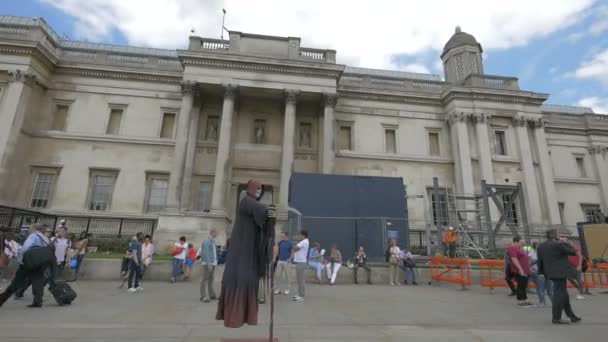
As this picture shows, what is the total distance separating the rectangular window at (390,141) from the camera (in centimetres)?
2450

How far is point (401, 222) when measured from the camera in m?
14.5

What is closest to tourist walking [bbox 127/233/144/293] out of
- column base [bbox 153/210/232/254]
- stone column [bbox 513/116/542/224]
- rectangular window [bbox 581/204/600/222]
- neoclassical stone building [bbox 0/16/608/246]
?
column base [bbox 153/210/232/254]

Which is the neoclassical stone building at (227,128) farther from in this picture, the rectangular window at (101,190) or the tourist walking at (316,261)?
the tourist walking at (316,261)

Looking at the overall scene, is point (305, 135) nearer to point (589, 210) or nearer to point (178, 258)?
point (178, 258)

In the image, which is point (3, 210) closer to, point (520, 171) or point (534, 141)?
point (520, 171)

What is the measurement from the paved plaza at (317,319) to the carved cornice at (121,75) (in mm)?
17355

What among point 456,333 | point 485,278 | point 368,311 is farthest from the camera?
point 485,278

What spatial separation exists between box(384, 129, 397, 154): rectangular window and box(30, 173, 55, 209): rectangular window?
22.2 meters

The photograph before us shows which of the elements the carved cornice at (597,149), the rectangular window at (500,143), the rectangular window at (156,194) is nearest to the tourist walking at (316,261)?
the rectangular window at (156,194)

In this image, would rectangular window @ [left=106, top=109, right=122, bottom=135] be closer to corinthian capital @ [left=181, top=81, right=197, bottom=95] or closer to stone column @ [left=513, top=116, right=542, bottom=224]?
corinthian capital @ [left=181, top=81, right=197, bottom=95]

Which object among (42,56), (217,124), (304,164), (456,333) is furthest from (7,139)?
(456,333)

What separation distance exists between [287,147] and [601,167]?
26.8 meters

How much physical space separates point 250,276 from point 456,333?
328cm

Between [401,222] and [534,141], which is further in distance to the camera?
[534,141]
